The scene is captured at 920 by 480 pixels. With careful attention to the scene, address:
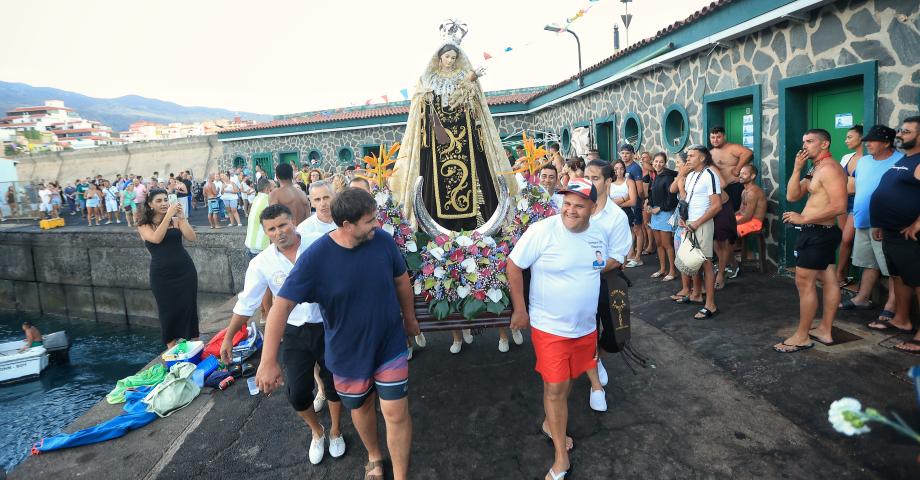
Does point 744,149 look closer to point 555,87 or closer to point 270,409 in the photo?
point 270,409

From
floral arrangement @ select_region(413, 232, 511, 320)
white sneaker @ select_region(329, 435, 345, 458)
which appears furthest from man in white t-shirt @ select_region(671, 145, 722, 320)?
white sneaker @ select_region(329, 435, 345, 458)

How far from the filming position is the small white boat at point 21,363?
885 cm

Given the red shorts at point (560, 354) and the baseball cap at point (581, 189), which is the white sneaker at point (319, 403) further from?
the baseball cap at point (581, 189)

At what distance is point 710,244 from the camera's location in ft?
18.0

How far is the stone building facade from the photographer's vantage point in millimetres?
→ 4977

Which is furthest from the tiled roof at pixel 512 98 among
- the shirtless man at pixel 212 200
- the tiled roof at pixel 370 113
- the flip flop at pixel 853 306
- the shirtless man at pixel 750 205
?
the shirtless man at pixel 212 200

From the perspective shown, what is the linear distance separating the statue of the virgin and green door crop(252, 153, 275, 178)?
19.1 metres

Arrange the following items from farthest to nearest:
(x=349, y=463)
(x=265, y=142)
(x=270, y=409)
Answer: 1. (x=265, y=142)
2. (x=270, y=409)
3. (x=349, y=463)

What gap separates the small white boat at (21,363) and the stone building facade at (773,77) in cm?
1245

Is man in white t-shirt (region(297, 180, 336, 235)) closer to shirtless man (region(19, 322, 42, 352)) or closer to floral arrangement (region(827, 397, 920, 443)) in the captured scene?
floral arrangement (region(827, 397, 920, 443))

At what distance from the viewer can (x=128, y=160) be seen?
97.3 ft

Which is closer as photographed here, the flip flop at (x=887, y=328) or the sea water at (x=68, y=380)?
the flip flop at (x=887, y=328)

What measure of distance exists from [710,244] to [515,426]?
3.31 m

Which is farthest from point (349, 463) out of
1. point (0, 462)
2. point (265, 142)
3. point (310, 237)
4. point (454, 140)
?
point (265, 142)
